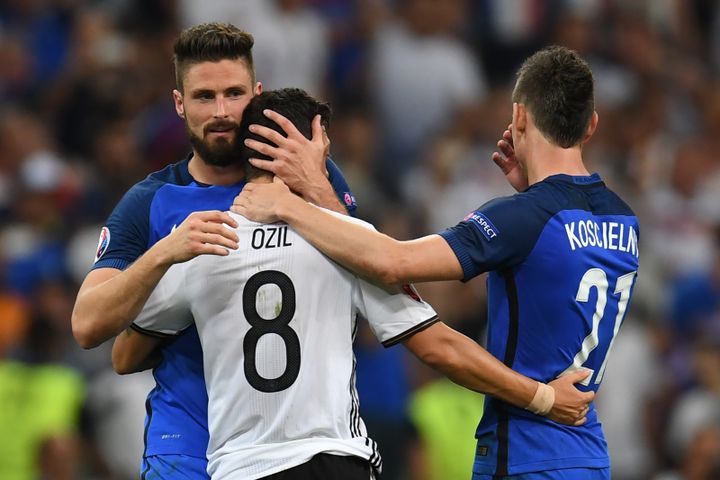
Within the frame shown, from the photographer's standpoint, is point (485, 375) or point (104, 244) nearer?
point (485, 375)

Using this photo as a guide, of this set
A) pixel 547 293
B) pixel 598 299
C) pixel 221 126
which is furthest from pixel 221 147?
pixel 598 299

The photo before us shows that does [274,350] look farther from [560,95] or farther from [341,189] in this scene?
[560,95]

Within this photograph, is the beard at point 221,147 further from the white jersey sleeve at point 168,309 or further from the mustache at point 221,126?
the white jersey sleeve at point 168,309

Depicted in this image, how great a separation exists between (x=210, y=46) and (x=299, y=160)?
25.0 inches

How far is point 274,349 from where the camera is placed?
15.0ft

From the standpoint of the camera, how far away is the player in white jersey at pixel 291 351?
459cm

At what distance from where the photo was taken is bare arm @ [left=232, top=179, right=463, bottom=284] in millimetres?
4637

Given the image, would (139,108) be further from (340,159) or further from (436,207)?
(436,207)

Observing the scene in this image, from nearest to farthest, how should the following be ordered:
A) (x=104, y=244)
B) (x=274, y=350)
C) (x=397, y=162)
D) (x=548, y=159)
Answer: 1. (x=274, y=350)
2. (x=548, y=159)
3. (x=104, y=244)
4. (x=397, y=162)

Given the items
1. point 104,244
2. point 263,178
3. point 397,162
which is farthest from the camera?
point 397,162

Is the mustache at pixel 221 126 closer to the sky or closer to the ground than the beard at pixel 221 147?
closer to the sky

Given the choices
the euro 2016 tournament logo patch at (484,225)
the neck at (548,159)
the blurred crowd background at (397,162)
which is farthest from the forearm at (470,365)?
the blurred crowd background at (397,162)

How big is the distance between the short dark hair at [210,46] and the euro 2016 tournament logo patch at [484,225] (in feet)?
3.46

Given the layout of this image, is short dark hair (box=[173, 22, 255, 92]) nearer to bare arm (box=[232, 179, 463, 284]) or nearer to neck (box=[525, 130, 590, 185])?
bare arm (box=[232, 179, 463, 284])
